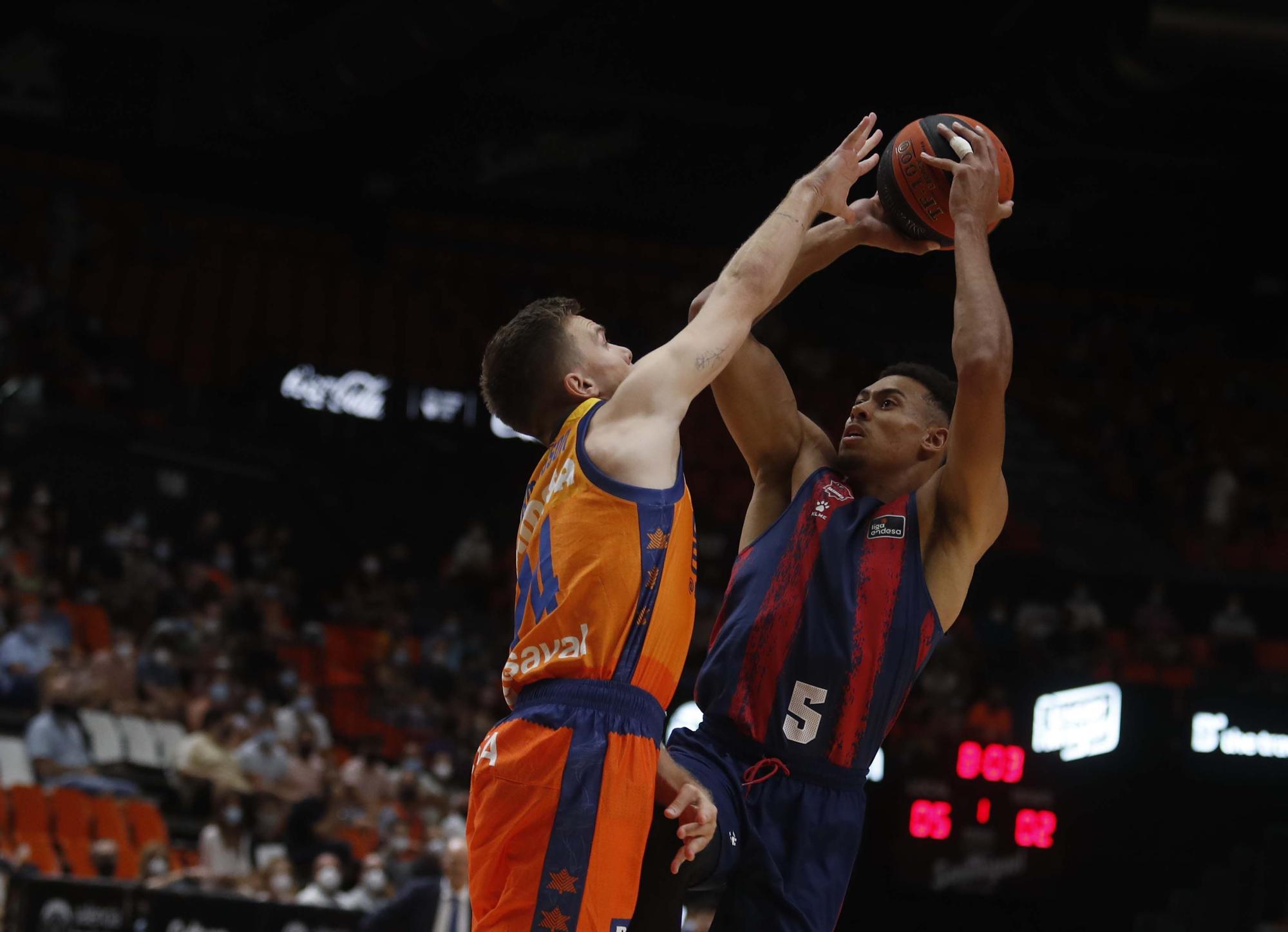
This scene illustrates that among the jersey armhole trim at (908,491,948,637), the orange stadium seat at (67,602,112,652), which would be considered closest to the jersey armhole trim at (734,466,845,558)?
the jersey armhole trim at (908,491,948,637)

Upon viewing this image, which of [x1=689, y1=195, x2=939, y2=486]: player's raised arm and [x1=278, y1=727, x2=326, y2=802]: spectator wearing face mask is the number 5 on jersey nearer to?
[x1=689, y1=195, x2=939, y2=486]: player's raised arm

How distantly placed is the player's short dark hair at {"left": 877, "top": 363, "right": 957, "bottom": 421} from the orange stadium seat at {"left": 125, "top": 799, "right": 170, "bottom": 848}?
8687mm

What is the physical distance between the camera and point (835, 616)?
368 cm

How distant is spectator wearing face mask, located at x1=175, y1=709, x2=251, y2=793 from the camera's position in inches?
474

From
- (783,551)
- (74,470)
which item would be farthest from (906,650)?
(74,470)

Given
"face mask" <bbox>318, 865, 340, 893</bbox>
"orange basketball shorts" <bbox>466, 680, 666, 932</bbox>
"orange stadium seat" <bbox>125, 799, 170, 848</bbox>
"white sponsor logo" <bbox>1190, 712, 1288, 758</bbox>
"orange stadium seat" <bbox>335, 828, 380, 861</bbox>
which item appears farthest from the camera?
"orange stadium seat" <bbox>335, 828, 380, 861</bbox>

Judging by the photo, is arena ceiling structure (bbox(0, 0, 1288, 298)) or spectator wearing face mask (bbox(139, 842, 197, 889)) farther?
arena ceiling structure (bbox(0, 0, 1288, 298))

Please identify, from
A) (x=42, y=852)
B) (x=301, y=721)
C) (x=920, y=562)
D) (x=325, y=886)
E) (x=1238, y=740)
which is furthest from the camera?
(x=301, y=721)

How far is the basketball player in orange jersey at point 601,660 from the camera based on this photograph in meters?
3.13

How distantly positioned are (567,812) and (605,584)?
1.55ft

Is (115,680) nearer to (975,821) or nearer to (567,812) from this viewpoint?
(975,821)

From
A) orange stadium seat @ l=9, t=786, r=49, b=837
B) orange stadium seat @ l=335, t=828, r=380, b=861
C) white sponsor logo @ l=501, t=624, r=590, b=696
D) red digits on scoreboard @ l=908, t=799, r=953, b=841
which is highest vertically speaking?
white sponsor logo @ l=501, t=624, r=590, b=696

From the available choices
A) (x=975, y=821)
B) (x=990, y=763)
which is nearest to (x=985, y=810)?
(x=975, y=821)

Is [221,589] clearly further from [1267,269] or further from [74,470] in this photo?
[1267,269]
